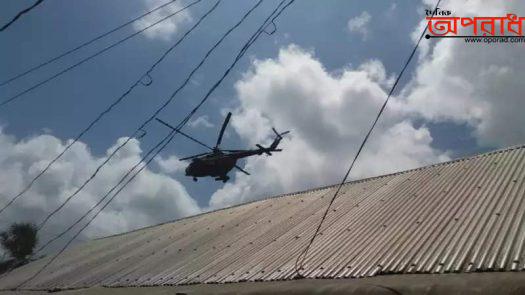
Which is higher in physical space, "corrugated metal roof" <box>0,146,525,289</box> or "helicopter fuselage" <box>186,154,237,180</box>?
"helicopter fuselage" <box>186,154,237,180</box>

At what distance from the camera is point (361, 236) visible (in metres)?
9.84

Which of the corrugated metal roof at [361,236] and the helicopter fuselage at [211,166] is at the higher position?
the helicopter fuselage at [211,166]

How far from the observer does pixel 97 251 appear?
2062 cm

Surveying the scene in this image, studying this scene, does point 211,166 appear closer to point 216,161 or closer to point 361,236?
point 216,161

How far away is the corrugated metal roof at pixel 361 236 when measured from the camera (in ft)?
24.7

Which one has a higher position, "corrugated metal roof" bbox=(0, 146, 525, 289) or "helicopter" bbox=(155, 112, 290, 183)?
"helicopter" bbox=(155, 112, 290, 183)

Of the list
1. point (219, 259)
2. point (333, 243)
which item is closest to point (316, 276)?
point (333, 243)

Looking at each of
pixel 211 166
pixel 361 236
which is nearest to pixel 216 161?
pixel 211 166

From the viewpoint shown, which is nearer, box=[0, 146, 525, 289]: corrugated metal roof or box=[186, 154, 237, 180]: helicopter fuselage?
box=[0, 146, 525, 289]: corrugated metal roof

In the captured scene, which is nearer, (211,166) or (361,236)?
(361,236)

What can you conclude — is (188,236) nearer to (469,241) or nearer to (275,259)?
(275,259)

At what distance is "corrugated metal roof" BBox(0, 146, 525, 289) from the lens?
7523 millimetres

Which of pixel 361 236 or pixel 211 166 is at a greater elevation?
pixel 211 166

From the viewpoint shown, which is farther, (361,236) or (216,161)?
(216,161)
